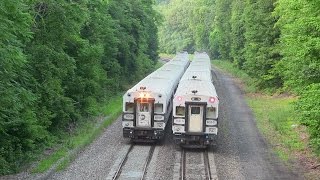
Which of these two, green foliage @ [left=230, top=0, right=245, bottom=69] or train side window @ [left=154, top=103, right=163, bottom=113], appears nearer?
train side window @ [left=154, top=103, right=163, bottom=113]

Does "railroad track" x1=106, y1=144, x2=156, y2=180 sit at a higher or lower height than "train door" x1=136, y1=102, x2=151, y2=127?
lower

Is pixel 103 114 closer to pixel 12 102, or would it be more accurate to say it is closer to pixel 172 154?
pixel 172 154

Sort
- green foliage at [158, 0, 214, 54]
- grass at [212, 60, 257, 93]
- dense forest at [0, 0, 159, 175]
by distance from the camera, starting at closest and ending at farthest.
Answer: dense forest at [0, 0, 159, 175], grass at [212, 60, 257, 93], green foliage at [158, 0, 214, 54]

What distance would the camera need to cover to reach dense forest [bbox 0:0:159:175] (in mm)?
16156

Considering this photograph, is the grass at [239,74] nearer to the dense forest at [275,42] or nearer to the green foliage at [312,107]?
the dense forest at [275,42]

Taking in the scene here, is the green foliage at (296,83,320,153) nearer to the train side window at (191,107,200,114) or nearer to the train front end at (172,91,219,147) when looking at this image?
the train front end at (172,91,219,147)

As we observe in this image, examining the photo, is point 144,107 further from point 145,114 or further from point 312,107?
point 312,107

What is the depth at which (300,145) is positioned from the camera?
25375 mm

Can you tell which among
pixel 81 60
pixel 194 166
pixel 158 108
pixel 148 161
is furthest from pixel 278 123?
pixel 81 60

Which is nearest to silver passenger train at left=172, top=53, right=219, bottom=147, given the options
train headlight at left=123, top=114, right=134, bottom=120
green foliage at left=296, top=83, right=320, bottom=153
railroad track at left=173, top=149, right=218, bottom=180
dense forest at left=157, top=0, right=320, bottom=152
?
railroad track at left=173, top=149, right=218, bottom=180

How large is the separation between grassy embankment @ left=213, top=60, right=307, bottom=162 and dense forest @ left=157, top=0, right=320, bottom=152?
1.56 metres

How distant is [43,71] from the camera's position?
74.0 ft

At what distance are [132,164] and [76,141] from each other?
4.85 m

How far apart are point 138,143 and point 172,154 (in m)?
2.67
